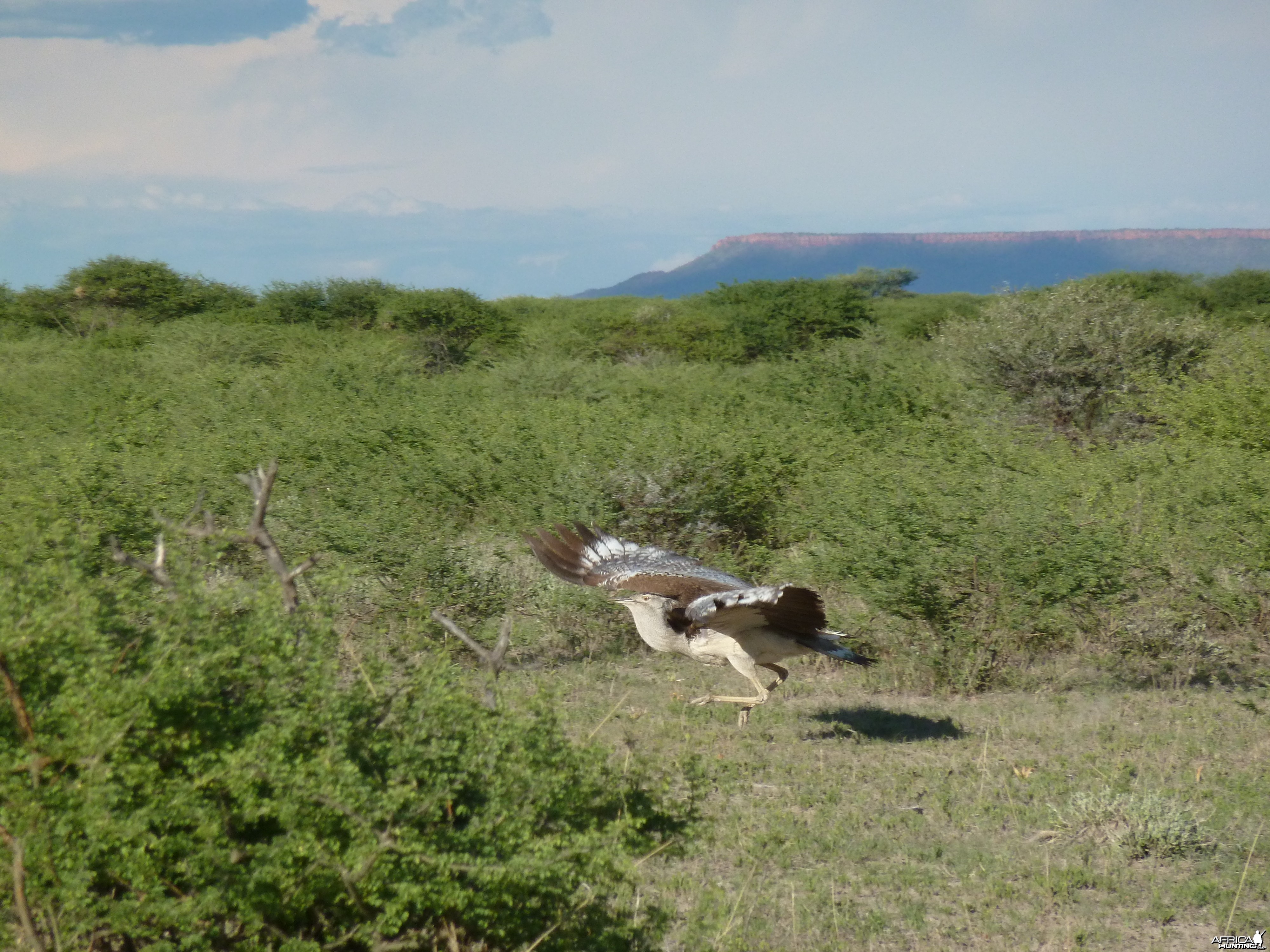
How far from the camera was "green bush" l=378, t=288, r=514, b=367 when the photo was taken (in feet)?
88.0

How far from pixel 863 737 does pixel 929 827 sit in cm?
131

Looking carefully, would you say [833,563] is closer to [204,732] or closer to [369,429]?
[204,732]

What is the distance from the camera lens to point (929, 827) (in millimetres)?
→ 5133

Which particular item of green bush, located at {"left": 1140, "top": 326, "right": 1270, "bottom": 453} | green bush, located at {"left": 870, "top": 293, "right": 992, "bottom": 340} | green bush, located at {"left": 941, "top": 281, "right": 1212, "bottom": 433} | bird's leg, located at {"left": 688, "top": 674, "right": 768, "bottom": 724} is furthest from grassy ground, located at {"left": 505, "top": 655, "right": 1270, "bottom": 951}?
green bush, located at {"left": 870, "top": 293, "right": 992, "bottom": 340}

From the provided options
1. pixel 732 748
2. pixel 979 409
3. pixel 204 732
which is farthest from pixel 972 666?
pixel 979 409

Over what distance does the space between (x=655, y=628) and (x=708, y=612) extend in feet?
1.40

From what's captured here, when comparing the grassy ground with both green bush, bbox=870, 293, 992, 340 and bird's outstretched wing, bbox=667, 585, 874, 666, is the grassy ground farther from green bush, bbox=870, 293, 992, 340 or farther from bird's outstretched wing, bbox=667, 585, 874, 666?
green bush, bbox=870, 293, 992, 340

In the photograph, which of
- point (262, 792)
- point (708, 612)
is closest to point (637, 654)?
point (708, 612)

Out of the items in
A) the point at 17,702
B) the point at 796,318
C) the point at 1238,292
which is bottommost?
the point at 17,702

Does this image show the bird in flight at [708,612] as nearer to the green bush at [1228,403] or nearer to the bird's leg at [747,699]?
the bird's leg at [747,699]

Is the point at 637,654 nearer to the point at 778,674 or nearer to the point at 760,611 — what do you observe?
the point at 778,674
